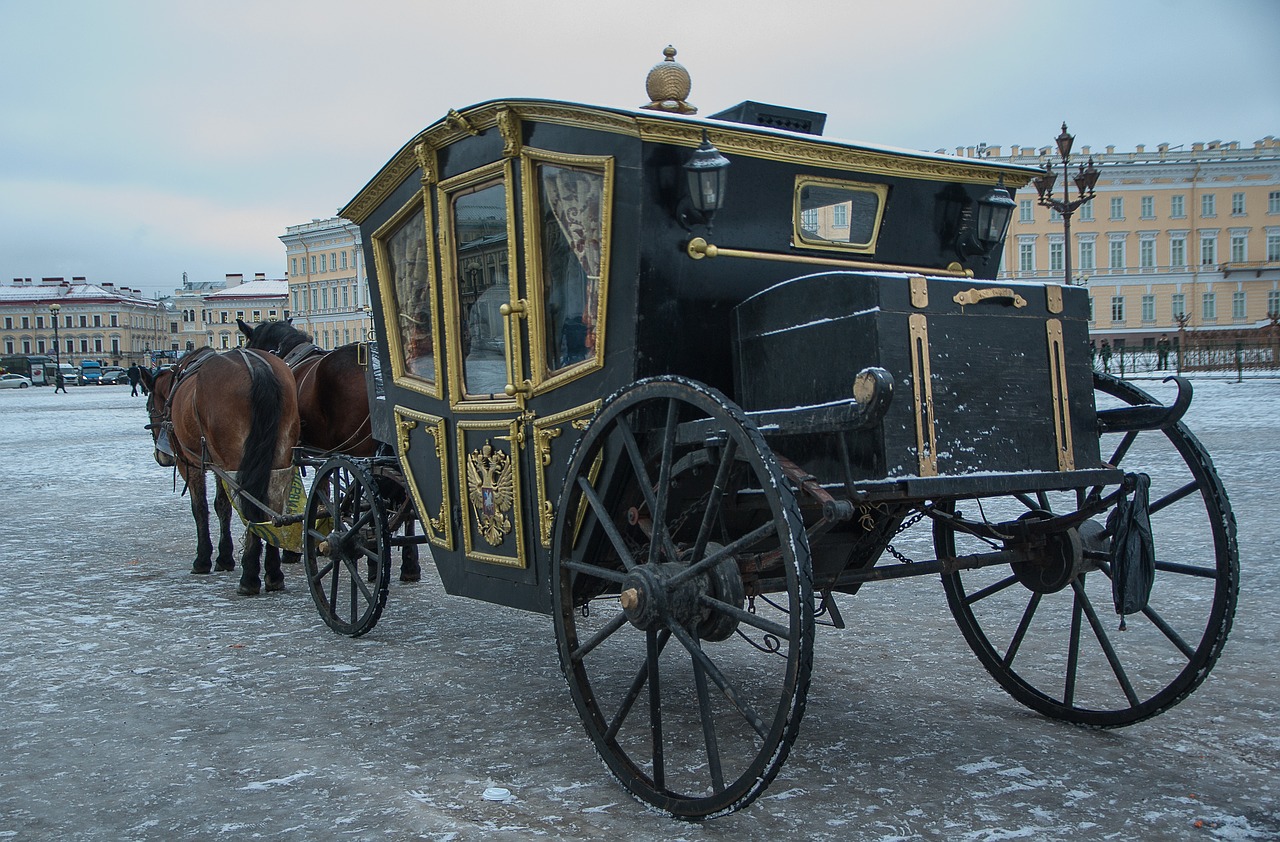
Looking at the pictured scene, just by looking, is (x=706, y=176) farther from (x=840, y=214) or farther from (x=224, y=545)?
(x=224, y=545)

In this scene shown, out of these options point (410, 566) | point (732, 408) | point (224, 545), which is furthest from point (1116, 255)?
point (732, 408)

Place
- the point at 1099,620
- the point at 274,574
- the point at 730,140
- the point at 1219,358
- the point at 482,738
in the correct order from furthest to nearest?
the point at 1219,358 < the point at 274,574 < the point at 1099,620 < the point at 482,738 < the point at 730,140

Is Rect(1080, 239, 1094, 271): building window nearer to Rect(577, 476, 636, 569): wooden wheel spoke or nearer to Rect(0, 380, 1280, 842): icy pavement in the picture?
Rect(0, 380, 1280, 842): icy pavement

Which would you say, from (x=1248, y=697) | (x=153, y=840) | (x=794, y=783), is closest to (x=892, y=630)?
(x=1248, y=697)

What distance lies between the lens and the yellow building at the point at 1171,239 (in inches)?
2653

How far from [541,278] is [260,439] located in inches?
152

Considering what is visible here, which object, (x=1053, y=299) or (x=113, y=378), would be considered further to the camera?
(x=113, y=378)

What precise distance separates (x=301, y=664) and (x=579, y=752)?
82.2 inches

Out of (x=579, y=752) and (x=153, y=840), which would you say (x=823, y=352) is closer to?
(x=579, y=752)

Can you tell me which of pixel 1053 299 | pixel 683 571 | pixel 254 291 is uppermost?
pixel 254 291

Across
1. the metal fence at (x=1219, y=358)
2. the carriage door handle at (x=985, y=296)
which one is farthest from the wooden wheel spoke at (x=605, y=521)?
the metal fence at (x=1219, y=358)

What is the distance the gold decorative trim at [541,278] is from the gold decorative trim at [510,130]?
53 mm

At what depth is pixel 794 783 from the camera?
392 cm

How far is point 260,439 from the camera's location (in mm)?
7707
